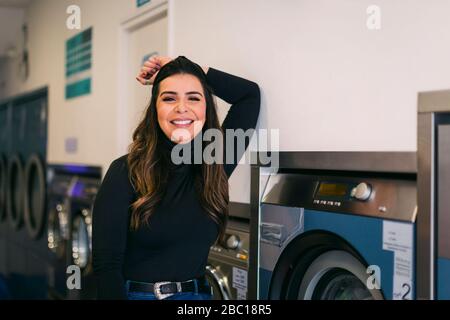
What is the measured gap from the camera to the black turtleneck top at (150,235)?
1086 millimetres

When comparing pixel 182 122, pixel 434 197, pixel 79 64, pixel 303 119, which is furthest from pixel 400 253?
pixel 79 64

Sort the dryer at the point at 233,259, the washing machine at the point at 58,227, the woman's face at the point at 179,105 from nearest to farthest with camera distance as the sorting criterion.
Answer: the woman's face at the point at 179,105 < the dryer at the point at 233,259 < the washing machine at the point at 58,227

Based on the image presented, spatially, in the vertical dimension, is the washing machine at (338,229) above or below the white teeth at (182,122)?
below

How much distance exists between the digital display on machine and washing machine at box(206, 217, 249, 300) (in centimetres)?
28

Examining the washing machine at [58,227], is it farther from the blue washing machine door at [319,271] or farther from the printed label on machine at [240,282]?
the blue washing machine door at [319,271]

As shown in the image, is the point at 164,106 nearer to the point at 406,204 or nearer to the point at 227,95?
the point at 227,95

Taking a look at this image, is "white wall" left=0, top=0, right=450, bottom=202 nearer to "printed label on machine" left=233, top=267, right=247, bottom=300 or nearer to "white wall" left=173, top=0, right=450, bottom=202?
"white wall" left=173, top=0, right=450, bottom=202

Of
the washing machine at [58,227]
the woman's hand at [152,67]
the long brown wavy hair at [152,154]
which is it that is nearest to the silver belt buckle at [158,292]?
the long brown wavy hair at [152,154]

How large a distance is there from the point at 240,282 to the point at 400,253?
53 centimetres

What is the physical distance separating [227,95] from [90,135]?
19.5 inches

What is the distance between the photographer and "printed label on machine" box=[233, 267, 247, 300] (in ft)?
4.65

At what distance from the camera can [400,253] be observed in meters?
1.02

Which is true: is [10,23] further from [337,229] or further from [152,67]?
[337,229]

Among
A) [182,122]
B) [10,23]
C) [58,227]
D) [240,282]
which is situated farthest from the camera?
[58,227]
